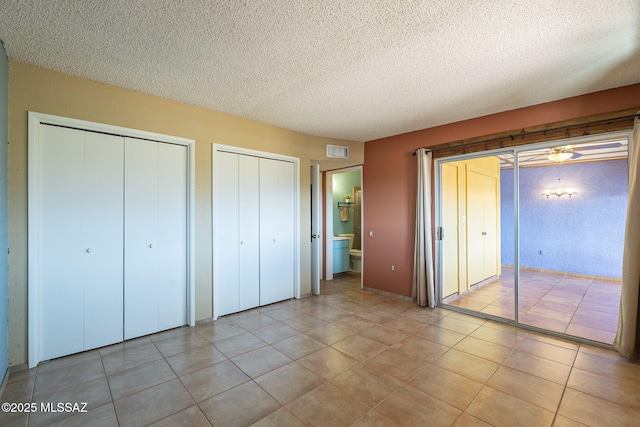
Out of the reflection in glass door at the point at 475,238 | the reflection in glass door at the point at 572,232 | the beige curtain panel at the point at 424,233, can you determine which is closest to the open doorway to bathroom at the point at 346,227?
the beige curtain panel at the point at 424,233

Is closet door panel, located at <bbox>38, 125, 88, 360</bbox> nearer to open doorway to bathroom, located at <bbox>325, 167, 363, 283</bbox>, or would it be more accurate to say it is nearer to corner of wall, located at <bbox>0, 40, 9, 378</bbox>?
corner of wall, located at <bbox>0, 40, 9, 378</bbox>

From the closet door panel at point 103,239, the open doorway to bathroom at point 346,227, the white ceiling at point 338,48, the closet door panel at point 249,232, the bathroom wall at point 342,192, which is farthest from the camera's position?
the bathroom wall at point 342,192

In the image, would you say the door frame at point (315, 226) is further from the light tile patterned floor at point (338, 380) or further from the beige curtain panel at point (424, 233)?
the beige curtain panel at point (424, 233)

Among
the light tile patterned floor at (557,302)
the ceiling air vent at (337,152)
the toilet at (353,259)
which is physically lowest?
the light tile patterned floor at (557,302)

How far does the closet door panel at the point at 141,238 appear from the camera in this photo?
3.06 m

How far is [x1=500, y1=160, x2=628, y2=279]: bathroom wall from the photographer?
477 cm

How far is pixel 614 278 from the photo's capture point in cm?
473

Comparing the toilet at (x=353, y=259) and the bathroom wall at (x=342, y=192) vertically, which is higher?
the bathroom wall at (x=342, y=192)

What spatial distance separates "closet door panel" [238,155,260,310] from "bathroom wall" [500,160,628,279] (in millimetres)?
4164

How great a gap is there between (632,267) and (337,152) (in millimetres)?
3929

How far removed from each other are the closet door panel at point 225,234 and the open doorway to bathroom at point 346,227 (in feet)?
8.26

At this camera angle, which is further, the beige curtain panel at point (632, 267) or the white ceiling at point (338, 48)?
the beige curtain panel at point (632, 267)

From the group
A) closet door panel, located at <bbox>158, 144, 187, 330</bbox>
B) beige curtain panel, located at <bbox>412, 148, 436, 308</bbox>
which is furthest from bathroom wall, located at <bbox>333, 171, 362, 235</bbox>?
closet door panel, located at <bbox>158, 144, 187, 330</bbox>

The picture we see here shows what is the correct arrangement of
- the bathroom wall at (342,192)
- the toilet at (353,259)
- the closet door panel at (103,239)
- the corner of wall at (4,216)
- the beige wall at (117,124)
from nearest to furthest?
the corner of wall at (4,216), the beige wall at (117,124), the closet door panel at (103,239), the toilet at (353,259), the bathroom wall at (342,192)
